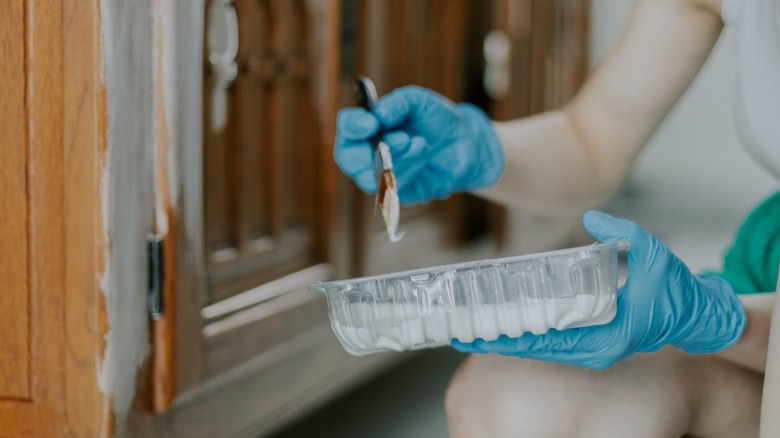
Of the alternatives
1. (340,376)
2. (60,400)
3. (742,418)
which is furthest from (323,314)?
(742,418)

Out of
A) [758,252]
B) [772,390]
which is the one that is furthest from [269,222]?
[772,390]

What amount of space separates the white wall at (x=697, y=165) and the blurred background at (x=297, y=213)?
1.84m

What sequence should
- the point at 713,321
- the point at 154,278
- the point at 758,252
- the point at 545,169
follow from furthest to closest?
the point at 545,169 < the point at 758,252 < the point at 154,278 < the point at 713,321

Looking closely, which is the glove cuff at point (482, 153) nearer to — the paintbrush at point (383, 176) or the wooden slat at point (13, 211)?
the paintbrush at point (383, 176)

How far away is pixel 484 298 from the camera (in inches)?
29.2

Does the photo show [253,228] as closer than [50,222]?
No

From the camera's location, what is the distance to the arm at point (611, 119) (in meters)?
1.17

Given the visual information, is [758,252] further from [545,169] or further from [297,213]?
[297,213]

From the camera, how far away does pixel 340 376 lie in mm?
1562

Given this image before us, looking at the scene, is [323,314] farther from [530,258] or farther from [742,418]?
[530,258]

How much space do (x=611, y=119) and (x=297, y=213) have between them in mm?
499

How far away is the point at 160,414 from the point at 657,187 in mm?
3604

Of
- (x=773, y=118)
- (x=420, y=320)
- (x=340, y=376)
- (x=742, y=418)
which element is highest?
(x=773, y=118)

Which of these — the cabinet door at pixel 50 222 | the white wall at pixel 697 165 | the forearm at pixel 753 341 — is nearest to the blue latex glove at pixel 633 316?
the forearm at pixel 753 341
